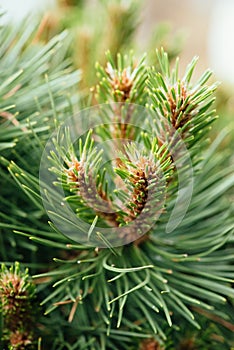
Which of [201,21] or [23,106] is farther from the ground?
[201,21]

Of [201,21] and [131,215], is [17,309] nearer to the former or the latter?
[131,215]

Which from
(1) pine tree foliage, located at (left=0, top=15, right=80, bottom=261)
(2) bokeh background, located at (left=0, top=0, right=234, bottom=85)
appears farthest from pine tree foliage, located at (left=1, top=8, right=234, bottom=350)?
(2) bokeh background, located at (left=0, top=0, right=234, bottom=85)

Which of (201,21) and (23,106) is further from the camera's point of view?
(201,21)

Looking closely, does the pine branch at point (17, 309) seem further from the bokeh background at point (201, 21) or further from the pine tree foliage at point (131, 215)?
the bokeh background at point (201, 21)

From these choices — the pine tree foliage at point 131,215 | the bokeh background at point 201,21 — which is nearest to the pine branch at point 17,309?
the pine tree foliage at point 131,215

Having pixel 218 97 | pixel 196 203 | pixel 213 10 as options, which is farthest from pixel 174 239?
pixel 213 10

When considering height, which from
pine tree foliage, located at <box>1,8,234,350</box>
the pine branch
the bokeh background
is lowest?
the pine branch

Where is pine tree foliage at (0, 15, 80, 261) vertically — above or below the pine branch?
above

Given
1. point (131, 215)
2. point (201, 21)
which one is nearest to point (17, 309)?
point (131, 215)

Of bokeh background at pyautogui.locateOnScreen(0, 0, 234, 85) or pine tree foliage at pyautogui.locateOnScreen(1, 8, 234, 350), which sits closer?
pine tree foliage at pyautogui.locateOnScreen(1, 8, 234, 350)

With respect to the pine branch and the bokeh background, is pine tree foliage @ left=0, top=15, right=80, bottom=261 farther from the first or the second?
the bokeh background
